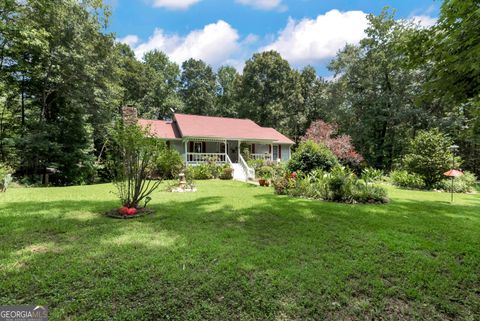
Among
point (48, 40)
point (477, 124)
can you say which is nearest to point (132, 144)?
point (477, 124)

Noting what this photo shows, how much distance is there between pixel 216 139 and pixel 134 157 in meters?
13.3

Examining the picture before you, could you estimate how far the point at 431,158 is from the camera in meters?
14.0

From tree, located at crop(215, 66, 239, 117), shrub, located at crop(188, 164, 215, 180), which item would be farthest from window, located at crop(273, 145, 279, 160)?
tree, located at crop(215, 66, 239, 117)

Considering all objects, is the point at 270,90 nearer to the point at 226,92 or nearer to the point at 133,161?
the point at 226,92

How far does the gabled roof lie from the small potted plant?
4.72 m

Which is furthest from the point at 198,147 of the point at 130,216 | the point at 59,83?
the point at 130,216

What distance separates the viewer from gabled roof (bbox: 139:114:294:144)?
19.5 m

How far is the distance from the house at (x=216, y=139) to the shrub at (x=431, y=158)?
33.3 ft

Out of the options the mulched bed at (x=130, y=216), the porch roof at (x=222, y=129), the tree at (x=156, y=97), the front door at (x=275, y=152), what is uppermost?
the tree at (x=156, y=97)

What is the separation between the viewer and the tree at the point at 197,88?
36375 millimetres

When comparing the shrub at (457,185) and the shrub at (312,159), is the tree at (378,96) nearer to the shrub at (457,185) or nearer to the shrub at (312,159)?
the shrub at (457,185)

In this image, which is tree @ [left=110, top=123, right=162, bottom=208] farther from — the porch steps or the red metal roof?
the red metal roof

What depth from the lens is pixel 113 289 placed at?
9.77 feet

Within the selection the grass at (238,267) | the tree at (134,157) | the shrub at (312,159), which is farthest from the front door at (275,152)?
the tree at (134,157)
